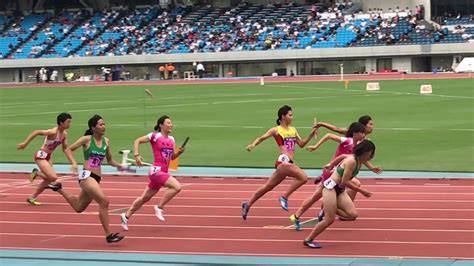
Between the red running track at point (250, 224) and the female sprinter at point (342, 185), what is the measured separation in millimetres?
378

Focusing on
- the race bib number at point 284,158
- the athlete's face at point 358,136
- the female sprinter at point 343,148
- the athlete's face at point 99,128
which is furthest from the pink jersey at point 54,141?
the athlete's face at point 358,136

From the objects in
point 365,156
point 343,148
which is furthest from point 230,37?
point 365,156

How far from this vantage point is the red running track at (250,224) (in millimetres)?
12727

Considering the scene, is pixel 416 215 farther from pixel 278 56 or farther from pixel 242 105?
pixel 278 56

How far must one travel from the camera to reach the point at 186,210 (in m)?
16.4

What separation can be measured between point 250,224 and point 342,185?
2.67 m

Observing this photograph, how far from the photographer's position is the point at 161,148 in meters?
14.6

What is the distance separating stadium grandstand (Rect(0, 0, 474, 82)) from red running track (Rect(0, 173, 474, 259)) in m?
55.2

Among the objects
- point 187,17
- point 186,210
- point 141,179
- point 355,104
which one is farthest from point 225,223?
point 187,17

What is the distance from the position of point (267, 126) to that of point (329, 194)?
804 inches

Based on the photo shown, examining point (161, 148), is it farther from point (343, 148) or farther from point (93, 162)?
point (343, 148)

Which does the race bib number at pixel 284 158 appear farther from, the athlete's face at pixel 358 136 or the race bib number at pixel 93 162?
the race bib number at pixel 93 162

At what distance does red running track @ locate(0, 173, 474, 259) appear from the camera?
1273 cm

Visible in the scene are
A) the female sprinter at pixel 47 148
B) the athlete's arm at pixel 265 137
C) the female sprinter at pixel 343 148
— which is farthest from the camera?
the female sprinter at pixel 47 148
